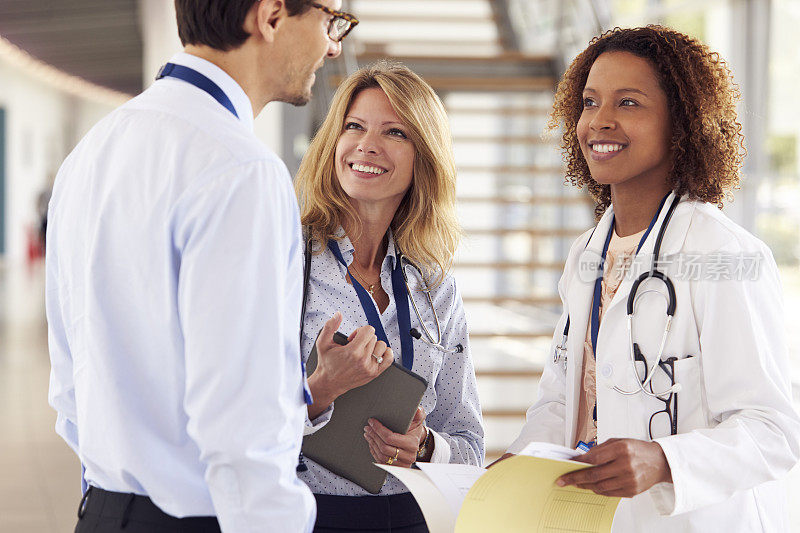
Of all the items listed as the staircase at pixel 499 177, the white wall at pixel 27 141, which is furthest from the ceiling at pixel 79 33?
the staircase at pixel 499 177

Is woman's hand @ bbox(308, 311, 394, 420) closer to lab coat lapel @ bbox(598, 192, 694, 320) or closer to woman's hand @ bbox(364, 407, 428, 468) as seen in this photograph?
woman's hand @ bbox(364, 407, 428, 468)

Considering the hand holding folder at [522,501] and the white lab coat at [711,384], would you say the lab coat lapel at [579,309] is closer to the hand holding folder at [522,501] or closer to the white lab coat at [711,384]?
the white lab coat at [711,384]

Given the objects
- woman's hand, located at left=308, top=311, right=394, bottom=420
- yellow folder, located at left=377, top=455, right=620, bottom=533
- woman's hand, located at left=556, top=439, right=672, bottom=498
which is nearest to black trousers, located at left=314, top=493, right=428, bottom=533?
woman's hand, located at left=308, top=311, right=394, bottom=420

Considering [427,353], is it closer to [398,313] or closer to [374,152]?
[398,313]

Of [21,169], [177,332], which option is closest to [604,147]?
[177,332]

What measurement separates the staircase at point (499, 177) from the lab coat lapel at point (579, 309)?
2.11 feet

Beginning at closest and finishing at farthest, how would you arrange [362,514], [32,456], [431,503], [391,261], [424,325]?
[431,503] → [362,514] → [424,325] → [391,261] → [32,456]

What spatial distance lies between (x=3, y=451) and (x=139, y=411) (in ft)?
16.0

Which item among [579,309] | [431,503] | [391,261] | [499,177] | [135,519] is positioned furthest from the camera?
[499,177]

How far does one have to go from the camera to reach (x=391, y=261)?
2109 millimetres

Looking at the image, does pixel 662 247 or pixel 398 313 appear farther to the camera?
pixel 398 313

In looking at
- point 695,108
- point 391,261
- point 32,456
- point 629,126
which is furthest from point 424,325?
point 32,456

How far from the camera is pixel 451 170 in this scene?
2.23 meters

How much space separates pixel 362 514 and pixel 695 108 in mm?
1125
